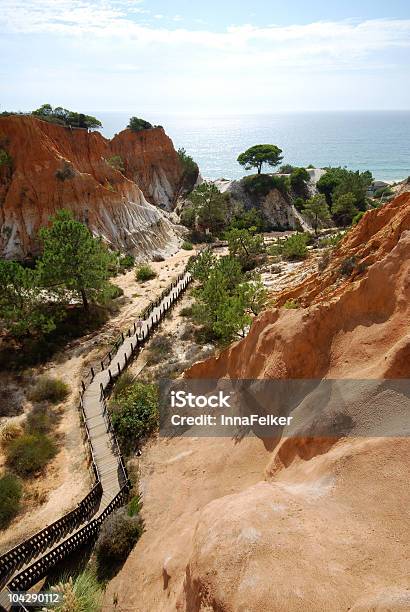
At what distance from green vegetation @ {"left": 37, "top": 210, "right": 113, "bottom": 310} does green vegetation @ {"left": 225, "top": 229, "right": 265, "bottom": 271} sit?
18035 mm

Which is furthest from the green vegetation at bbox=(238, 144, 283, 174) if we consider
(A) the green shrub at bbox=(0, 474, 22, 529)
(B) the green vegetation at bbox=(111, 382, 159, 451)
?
(A) the green shrub at bbox=(0, 474, 22, 529)

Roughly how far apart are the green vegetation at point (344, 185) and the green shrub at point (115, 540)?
64.8 meters

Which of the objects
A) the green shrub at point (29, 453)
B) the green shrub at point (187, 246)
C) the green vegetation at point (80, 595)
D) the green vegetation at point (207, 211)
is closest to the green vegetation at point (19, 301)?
the green shrub at point (29, 453)

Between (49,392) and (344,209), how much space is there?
58344 millimetres

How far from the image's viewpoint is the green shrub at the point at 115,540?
13250 millimetres

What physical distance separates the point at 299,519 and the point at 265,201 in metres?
67.2

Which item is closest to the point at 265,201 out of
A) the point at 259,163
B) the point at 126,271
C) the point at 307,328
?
the point at 259,163

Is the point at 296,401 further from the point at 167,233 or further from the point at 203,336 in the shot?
the point at 167,233

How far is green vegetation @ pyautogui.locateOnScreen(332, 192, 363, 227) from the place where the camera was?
60.1 meters

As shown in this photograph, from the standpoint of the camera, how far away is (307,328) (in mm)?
14305

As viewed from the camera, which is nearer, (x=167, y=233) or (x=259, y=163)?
(x=167, y=233)

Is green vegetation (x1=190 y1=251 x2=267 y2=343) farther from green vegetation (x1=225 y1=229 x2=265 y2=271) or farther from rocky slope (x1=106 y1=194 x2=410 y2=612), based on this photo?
green vegetation (x1=225 y1=229 x2=265 y2=271)

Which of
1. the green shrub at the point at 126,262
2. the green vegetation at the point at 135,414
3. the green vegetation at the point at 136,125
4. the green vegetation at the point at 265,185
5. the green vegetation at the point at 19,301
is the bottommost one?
the green vegetation at the point at 135,414

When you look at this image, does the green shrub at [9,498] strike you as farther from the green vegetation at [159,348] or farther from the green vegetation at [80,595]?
the green vegetation at [159,348]
